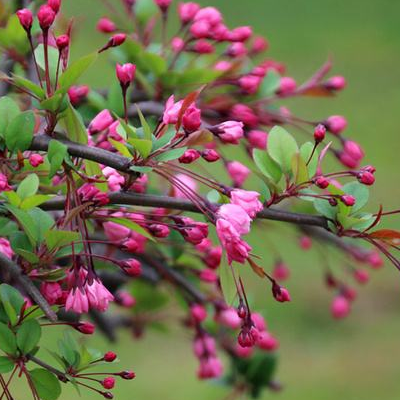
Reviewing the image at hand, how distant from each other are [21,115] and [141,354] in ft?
7.13

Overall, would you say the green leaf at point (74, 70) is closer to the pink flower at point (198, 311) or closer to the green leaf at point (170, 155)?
the green leaf at point (170, 155)

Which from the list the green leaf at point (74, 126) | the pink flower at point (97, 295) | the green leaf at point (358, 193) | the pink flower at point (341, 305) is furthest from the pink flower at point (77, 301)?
the pink flower at point (341, 305)

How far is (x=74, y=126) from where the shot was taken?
835 millimetres

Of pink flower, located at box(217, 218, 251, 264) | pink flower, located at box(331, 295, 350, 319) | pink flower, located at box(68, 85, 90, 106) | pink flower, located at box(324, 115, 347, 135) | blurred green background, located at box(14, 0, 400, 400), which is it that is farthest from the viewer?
blurred green background, located at box(14, 0, 400, 400)

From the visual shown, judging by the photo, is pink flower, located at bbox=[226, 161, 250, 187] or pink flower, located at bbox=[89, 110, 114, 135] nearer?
pink flower, located at bbox=[89, 110, 114, 135]

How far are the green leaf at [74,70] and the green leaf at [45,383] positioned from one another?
22 cm

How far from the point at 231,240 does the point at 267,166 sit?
114 millimetres

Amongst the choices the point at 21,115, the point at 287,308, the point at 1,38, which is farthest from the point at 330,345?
the point at 21,115

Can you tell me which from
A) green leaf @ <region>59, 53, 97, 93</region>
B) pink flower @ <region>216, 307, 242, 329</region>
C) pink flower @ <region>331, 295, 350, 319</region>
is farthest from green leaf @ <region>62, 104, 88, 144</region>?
pink flower @ <region>331, 295, 350, 319</region>

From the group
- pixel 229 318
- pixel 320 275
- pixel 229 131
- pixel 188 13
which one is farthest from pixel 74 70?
pixel 320 275

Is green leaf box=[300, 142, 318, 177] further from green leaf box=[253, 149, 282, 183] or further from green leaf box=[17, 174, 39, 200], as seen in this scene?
green leaf box=[17, 174, 39, 200]

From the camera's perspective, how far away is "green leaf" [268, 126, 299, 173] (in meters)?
0.86

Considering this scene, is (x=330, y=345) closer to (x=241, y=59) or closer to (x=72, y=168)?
(x=241, y=59)

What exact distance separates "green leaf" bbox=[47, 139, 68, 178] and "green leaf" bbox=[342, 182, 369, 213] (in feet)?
0.81
